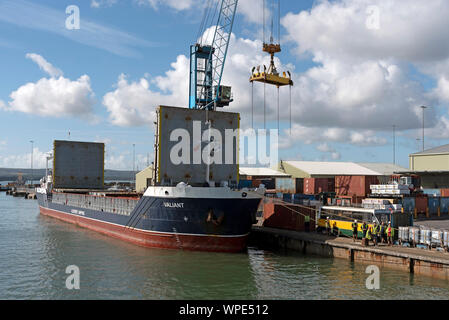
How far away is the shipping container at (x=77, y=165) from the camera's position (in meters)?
55.8

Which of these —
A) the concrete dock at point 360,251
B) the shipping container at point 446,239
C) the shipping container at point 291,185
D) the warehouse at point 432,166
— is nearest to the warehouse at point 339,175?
the shipping container at point 291,185

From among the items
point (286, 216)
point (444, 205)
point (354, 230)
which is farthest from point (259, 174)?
point (354, 230)

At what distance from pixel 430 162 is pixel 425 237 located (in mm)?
47458

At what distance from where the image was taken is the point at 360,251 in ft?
81.0

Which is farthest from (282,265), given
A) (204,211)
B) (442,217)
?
(442,217)

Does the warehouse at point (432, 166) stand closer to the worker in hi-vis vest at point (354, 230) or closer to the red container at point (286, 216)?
the red container at point (286, 216)

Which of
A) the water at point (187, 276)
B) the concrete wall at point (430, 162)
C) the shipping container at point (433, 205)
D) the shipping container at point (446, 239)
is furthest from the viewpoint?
the concrete wall at point (430, 162)

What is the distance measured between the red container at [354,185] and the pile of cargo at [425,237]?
1647cm

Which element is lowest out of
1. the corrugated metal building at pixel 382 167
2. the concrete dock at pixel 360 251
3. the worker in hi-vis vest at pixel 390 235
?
the concrete dock at pixel 360 251

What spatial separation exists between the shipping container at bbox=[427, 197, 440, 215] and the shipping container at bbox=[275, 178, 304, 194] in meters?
14.3

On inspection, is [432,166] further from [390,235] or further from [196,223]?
[196,223]

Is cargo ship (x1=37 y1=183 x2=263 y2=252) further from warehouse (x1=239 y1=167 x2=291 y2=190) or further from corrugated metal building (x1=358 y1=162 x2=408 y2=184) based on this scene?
corrugated metal building (x1=358 y1=162 x2=408 y2=184)

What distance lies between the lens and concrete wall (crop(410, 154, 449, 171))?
63.5 metres
